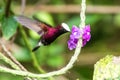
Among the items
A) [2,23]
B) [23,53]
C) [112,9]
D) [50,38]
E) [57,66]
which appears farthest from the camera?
[112,9]

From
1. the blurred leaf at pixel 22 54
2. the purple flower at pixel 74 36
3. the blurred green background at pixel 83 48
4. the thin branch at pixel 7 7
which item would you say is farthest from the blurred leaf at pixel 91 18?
the purple flower at pixel 74 36

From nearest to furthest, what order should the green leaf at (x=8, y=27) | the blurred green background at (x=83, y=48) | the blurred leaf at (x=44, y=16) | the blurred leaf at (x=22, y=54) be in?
1. the green leaf at (x=8, y=27)
2. the blurred leaf at (x=22, y=54)
3. the blurred green background at (x=83, y=48)
4. the blurred leaf at (x=44, y=16)

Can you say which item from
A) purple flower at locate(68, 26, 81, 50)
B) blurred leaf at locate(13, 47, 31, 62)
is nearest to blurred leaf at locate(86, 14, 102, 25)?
blurred leaf at locate(13, 47, 31, 62)

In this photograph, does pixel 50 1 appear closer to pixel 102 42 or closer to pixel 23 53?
pixel 102 42

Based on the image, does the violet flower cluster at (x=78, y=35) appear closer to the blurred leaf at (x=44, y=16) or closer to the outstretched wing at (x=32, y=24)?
the outstretched wing at (x=32, y=24)

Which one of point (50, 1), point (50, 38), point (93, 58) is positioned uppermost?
point (50, 1)

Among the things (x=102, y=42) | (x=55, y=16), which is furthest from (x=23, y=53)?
(x=102, y=42)
